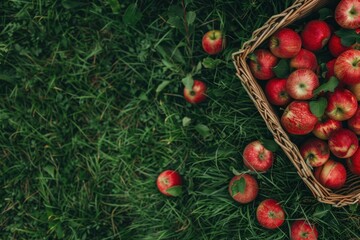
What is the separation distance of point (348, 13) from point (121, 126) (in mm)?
1595

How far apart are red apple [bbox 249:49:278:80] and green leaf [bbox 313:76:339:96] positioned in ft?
1.00

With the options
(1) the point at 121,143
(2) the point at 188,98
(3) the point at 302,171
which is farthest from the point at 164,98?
(3) the point at 302,171

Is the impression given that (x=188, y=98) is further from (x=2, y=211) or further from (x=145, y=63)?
(x=2, y=211)

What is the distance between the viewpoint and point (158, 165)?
9.19 feet

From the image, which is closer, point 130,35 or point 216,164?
point 216,164

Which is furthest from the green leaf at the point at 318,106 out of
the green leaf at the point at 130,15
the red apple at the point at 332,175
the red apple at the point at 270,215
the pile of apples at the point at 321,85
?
the green leaf at the point at 130,15

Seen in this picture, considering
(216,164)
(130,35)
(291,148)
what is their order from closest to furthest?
(291,148) → (216,164) → (130,35)

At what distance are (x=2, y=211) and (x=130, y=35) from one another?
1.54 meters

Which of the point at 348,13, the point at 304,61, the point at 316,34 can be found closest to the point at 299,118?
the point at 304,61

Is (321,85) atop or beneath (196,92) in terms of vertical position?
atop

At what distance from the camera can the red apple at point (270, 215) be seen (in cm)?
245

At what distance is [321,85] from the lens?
7.06ft

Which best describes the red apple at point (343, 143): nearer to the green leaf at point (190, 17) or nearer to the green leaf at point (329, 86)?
the green leaf at point (329, 86)

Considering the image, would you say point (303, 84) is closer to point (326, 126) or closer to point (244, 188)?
point (326, 126)
